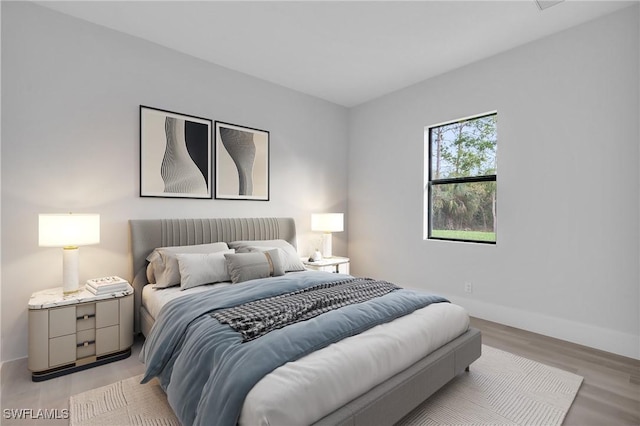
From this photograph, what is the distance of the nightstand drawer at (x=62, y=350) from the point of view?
2271 millimetres

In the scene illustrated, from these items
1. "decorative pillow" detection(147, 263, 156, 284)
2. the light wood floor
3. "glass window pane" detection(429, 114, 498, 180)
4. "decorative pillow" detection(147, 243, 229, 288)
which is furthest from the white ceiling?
the light wood floor

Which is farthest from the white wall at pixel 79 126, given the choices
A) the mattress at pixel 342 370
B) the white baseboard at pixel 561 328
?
the white baseboard at pixel 561 328

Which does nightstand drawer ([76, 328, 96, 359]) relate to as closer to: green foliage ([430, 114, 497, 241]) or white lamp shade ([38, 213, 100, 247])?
white lamp shade ([38, 213, 100, 247])

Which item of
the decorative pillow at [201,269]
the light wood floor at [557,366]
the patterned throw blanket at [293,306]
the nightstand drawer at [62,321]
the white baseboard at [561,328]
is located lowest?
the light wood floor at [557,366]

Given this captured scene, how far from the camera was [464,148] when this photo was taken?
3795 mm

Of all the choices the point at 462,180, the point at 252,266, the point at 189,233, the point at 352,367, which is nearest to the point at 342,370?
the point at 352,367

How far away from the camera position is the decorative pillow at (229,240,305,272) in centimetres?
328

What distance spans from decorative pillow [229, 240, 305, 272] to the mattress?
1.51 meters

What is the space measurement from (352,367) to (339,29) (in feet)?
9.09

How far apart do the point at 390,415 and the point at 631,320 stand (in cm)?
242

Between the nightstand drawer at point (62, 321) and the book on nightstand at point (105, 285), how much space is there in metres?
0.18

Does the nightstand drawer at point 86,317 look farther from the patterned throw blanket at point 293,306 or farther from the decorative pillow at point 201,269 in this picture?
the patterned throw blanket at point 293,306

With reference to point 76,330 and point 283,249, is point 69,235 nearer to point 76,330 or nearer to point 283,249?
point 76,330

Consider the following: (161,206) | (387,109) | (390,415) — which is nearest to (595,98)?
(387,109)
